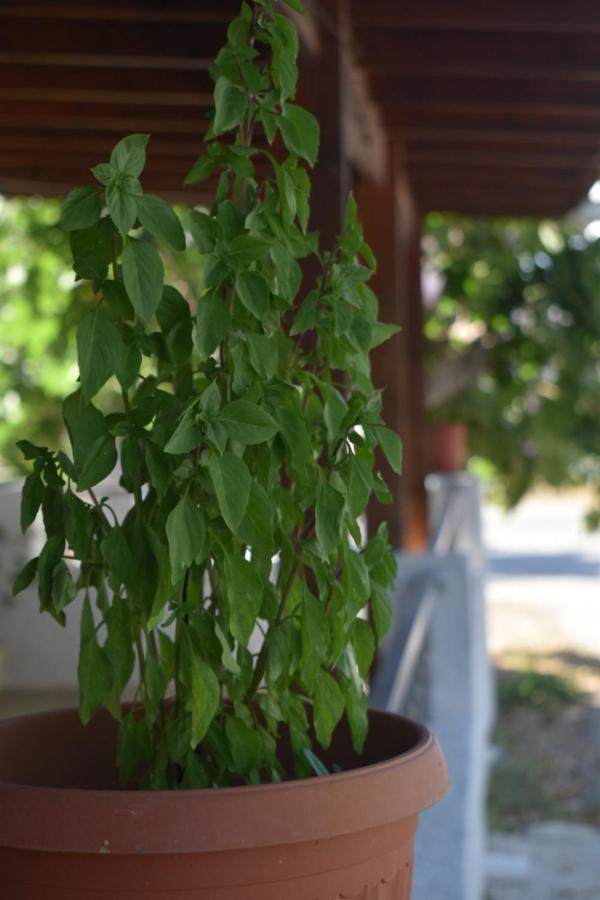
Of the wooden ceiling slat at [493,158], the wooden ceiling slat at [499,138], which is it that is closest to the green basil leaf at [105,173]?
the wooden ceiling slat at [499,138]

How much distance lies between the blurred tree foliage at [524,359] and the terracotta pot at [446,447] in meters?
0.16

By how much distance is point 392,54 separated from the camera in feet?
12.4

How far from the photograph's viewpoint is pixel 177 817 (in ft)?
4.20

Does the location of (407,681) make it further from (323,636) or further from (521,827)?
(521,827)

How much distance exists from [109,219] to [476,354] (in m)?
6.66

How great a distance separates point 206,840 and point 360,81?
301 cm

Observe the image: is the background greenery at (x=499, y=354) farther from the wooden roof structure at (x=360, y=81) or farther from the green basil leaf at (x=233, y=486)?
the green basil leaf at (x=233, y=486)

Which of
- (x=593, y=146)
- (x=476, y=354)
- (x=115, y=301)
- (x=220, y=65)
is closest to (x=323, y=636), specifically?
(x=115, y=301)

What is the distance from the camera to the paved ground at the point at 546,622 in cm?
575

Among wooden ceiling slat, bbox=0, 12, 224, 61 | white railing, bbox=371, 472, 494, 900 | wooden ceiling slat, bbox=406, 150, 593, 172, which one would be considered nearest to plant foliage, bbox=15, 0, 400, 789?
white railing, bbox=371, 472, 494, 900

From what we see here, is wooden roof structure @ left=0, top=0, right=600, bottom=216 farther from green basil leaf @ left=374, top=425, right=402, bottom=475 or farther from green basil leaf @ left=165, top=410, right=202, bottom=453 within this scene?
green basil leaf @ left=165, top=410, right=202, bottom=453

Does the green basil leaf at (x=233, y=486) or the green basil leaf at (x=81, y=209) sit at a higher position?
the green basil leaf at (x=81, y=209)

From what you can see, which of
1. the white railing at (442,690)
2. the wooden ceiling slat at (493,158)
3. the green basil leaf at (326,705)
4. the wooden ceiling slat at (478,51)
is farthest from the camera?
the wooden ceiling slat at (493,158)

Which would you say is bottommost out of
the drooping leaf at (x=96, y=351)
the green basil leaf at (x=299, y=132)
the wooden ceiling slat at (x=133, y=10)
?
the drooping leaf at (x=96, y=351)
